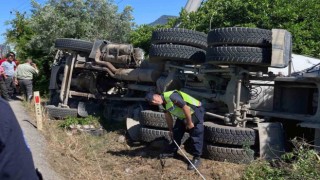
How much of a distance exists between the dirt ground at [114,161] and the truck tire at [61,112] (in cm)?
145

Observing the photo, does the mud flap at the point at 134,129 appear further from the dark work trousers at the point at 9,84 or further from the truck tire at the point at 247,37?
the dark work trousers at the point at 9,84

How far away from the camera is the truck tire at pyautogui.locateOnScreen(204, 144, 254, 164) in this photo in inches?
251

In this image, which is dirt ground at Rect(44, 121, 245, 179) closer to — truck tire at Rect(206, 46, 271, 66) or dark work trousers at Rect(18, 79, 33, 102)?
truck tire at Rect(206, 46, 271, 66)

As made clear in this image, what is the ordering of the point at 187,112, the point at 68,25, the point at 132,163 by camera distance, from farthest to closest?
the point at 68,25 → the point at 132,163 → the point at 187,112

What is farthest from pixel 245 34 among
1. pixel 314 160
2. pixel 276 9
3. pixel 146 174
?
pixel 276 9

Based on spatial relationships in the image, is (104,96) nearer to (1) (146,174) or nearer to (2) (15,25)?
(1) (146,174)

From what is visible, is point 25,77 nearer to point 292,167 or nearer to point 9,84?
point 9,84

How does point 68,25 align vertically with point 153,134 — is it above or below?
above

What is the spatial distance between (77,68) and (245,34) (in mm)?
5996

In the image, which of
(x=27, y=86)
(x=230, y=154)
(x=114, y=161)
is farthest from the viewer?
(x=27, y=86)

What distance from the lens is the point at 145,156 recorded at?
742 centimetres

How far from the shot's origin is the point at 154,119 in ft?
25.3

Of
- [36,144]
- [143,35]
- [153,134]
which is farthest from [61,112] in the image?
[143,35]

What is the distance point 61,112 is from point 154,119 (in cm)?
371
